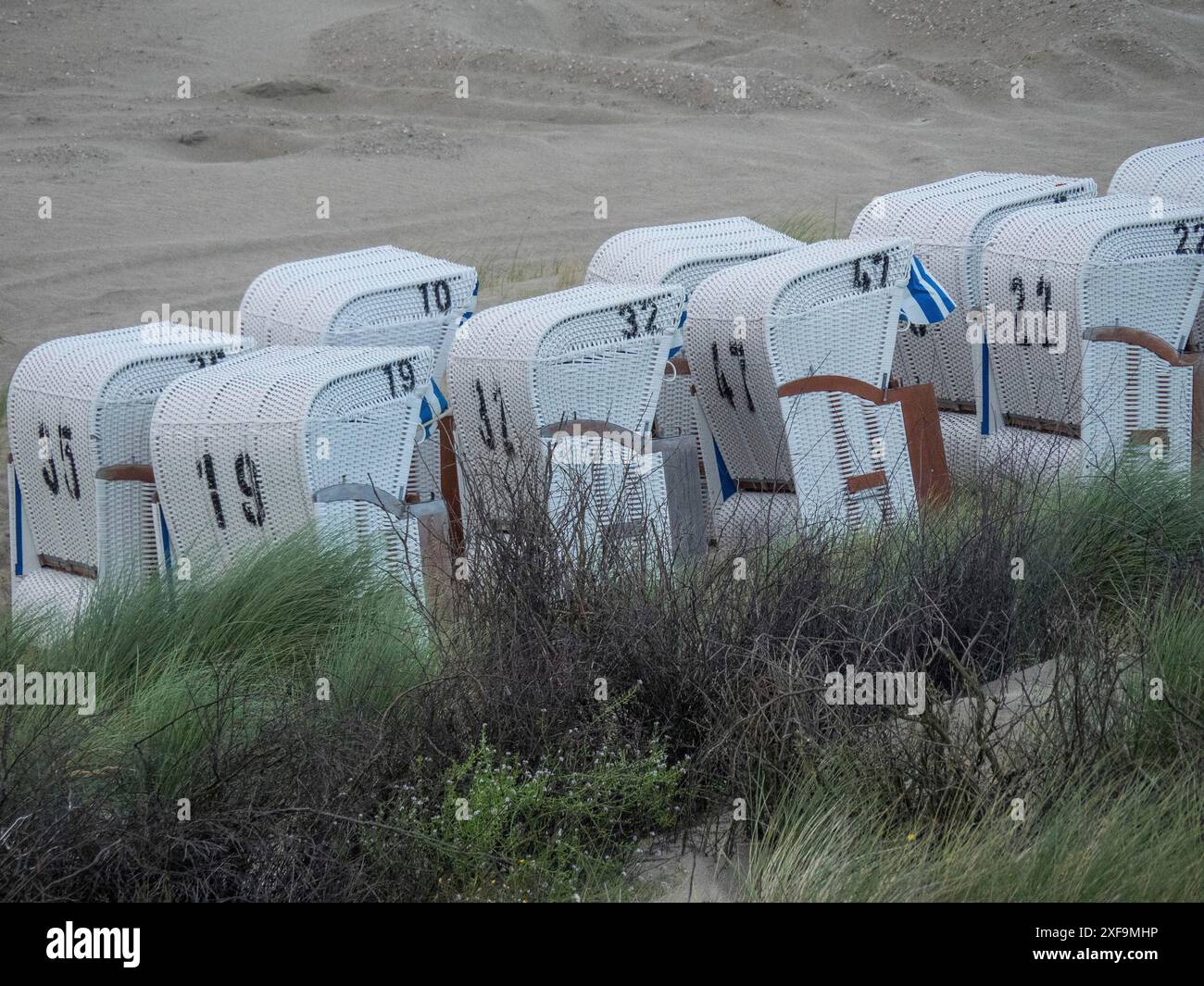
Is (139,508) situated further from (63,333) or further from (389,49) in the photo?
(389,49)

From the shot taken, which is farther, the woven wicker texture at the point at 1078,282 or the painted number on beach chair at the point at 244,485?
the woven wicker texture at the point at 1078,282

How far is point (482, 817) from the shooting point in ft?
9.48

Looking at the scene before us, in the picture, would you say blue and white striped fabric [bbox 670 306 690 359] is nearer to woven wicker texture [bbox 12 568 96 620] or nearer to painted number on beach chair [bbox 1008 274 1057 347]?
painted number on beach chair [bbox 1008 274 1057 347]

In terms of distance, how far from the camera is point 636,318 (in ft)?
15.1

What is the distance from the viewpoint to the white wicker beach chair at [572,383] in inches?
174

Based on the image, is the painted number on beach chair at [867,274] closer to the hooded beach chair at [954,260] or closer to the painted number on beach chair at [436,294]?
the hooded beach chair at [954,260]

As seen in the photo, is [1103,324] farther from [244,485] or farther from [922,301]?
[244,485]

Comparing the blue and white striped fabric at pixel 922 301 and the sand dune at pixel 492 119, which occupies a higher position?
the sand dune at pixel 492 119

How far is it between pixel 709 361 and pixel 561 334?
689 mm

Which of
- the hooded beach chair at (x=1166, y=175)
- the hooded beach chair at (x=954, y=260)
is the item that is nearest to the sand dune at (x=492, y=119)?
the hooded beach chair at (x=1166, y=175)

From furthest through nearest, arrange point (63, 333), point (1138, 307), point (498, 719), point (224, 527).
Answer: point (63, 333) < point (1138, 307) < point (224, 527) < point (498, 719)

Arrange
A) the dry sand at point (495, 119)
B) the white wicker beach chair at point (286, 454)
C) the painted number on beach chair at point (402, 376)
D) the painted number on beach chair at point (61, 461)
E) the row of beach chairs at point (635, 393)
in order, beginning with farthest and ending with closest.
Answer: the dry sand at point (495, 119), the painted number on beach chair at point (61, 461), the painted number on beach chair at point (402, 376), the row of beach chairs at point (635, 393), the white wicker beach chair at point (286, 454)
